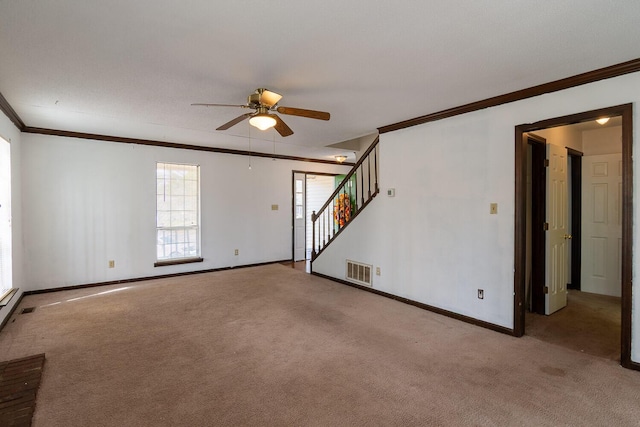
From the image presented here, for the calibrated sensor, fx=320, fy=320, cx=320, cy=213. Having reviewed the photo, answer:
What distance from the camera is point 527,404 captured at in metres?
2.09

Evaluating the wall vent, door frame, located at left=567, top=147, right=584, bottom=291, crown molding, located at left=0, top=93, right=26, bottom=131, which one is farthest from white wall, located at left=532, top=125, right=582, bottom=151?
crown molding, located at left=0, top=93, right=26, bottom=131

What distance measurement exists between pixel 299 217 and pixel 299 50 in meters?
5.30

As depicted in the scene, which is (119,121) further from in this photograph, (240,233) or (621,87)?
(621,87)

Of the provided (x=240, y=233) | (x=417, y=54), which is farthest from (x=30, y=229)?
(x=417, y=54)

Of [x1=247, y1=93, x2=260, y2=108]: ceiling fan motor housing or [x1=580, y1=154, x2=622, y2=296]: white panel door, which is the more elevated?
[x1=247, y1=93, x2=260, y2=108]: ceiling fan motor housing

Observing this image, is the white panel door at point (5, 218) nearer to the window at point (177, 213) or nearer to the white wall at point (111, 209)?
the white wall at point (111, 209)

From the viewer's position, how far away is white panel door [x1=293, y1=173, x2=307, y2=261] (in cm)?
730

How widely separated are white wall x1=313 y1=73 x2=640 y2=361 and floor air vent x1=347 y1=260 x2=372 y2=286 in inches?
6.5

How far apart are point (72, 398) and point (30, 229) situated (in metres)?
3.57

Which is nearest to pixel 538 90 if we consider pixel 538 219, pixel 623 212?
pixel 623 212

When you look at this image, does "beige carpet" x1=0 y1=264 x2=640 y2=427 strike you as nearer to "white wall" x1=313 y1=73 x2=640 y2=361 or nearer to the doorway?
"white wall" x1=313 y1=73 x2=640 y2=361

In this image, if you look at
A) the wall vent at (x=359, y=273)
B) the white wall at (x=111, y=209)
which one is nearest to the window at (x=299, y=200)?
the white wall at (x=111, y=209)

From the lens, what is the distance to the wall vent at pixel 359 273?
15.9 ft

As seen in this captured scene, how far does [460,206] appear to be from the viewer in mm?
3633
